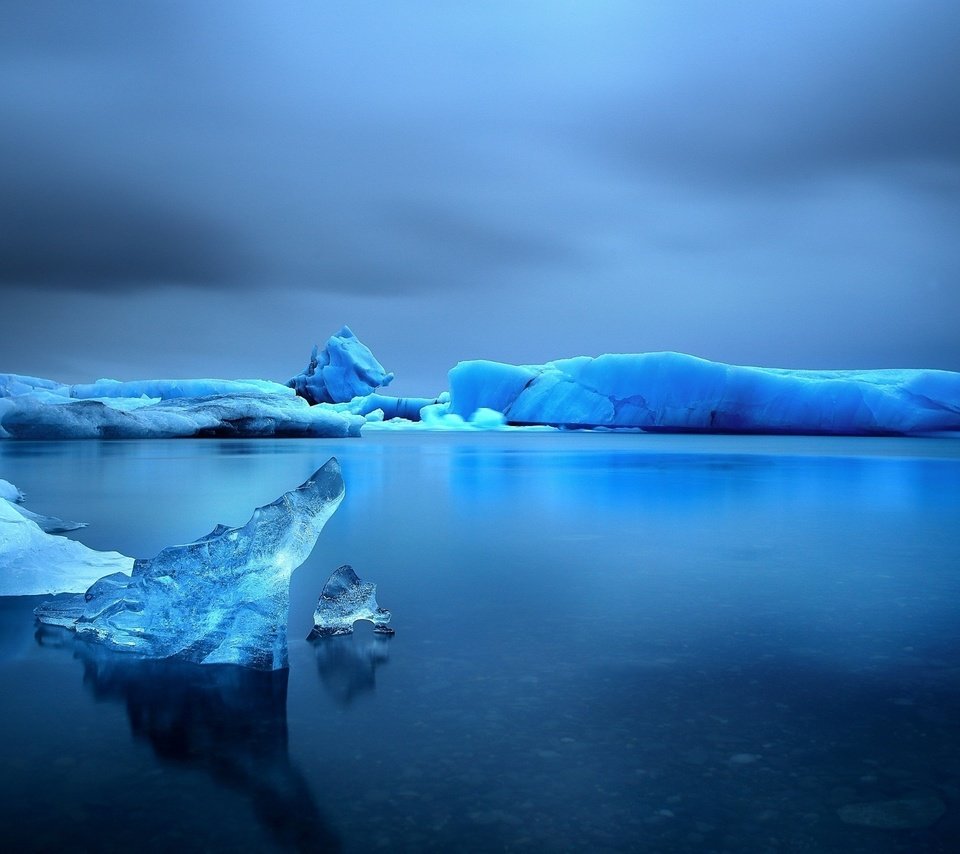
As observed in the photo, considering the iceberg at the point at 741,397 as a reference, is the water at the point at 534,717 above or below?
below

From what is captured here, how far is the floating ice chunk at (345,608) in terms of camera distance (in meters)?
2.30

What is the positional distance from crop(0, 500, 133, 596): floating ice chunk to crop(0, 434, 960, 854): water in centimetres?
13

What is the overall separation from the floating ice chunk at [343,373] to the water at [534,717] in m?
35.4

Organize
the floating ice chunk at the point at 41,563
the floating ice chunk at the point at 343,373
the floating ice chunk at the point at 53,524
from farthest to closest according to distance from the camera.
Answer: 1. the floating ice chunk at the point at 343,373
2. the floating ice chunk at the point at 53,524
3. the floating ice chunk at the point at 41,563

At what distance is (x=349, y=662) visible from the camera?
2.02 m

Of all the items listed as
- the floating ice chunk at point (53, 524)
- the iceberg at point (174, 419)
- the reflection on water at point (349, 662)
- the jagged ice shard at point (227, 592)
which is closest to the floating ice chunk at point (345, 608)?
the reflection on water at point (349, 662)

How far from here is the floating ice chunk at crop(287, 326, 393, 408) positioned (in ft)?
126

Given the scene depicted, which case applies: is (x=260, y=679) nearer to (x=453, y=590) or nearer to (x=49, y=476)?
(x=453, y=590)

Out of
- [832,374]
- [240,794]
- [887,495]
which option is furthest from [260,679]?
[832,374]

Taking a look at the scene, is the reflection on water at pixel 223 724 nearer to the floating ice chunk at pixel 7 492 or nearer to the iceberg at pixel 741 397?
the floating ice chunk at pixel 7 492

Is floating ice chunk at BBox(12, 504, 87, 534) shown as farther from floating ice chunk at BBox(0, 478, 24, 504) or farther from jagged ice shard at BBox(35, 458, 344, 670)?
jagged ice shard at BBox(35, 458, 344, 670)

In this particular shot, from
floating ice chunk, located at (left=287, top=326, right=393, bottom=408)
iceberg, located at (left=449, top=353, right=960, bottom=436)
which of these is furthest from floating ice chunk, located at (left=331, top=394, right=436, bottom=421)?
iceberg, located at (left=449, top=353, right=960, bottom=436)

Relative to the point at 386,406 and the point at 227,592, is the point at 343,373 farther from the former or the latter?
the point at 227,592

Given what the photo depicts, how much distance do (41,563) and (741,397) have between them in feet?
79.9
